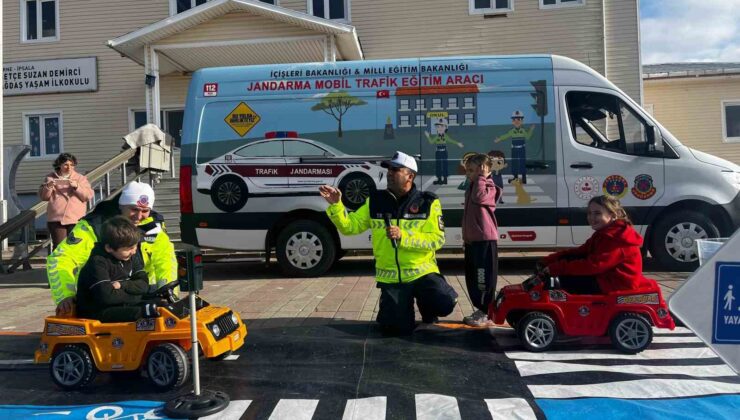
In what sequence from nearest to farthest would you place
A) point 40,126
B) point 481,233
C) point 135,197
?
point 135,197, point 481,233, point 40,126

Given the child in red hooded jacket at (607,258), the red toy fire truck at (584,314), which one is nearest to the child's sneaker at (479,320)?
the red toy fire truck at (584,314)

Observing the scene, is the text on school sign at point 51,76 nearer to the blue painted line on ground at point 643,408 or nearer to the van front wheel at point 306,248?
the van front wheel at point 306,248

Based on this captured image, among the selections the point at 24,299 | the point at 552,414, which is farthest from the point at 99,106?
the point at 552,414

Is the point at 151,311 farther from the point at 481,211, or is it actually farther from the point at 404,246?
the point at 481,211

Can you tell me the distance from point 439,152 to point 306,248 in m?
2.32

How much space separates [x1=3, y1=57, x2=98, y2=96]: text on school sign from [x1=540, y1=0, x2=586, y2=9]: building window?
1238 cm

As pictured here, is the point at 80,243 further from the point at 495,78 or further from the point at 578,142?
the point at 578,142

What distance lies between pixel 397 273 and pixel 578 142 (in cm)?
416

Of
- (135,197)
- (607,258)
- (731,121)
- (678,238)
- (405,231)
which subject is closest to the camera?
(135,197)

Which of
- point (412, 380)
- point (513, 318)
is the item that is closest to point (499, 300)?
point (513, 318)

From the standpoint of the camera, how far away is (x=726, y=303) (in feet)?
9.02

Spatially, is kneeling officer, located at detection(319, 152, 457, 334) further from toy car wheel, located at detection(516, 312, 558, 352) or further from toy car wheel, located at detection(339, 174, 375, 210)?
toy car wheel, located at detection(339, 174, 375, 210)

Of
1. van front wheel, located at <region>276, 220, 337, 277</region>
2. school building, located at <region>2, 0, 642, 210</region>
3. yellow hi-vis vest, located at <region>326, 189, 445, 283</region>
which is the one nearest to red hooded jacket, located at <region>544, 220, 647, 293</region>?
yellow hi-vis vest, located at <region>326, 189, 445, 283</region>

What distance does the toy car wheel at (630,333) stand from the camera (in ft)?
14.1
